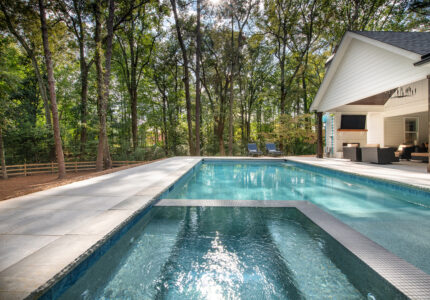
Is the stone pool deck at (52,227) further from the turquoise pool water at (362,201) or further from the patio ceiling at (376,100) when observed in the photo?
the patio ceiling at (376,100)

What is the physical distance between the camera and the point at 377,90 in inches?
261

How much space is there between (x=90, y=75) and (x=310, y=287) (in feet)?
58.2

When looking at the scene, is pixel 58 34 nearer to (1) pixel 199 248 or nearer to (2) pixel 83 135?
(2) pixel 83 135

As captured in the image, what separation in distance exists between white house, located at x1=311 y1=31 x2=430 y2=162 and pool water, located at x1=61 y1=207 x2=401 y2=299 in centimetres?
565

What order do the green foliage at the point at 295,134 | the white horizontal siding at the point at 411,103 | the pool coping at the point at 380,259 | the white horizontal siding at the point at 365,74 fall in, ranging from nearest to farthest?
the pool coping at the point at 380,259, the white horizontal siding at the point at 365,74, the white horizontal siding at the point at 411,103, the green foliage at the point at 295,134

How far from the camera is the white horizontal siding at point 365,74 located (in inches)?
223

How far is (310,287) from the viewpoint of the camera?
170cm

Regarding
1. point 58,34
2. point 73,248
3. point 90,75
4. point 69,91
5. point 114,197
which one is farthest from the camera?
point 69,91

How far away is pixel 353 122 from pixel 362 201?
24.5ft

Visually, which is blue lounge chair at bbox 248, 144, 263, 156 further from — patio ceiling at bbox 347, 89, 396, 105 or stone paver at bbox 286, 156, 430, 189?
stone paver at bbox 286, 156, 430, 189

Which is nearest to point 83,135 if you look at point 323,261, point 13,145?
point 13,145

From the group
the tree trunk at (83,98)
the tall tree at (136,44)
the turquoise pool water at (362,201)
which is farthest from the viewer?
the tall tree at (136,44)

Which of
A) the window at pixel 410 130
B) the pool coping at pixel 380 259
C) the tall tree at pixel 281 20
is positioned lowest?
the pool coping at pixel 380 259

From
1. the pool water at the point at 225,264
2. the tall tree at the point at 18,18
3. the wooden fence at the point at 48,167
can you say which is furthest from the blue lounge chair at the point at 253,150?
the tall tree at the point at 18,18
